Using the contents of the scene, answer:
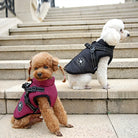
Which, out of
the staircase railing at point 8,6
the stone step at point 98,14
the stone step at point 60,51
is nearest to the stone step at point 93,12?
the stone step at point 98,14

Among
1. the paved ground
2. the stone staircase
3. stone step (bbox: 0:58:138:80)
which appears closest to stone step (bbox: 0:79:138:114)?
the stone staircase

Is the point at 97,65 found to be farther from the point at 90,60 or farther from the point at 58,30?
the point at 58,30

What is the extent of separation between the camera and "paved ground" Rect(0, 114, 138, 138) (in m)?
1.59

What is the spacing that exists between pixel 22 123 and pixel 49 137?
12.5 inches

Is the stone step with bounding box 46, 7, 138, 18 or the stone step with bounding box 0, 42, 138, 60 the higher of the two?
the stone step with bounding box 46, 7, 138, 18

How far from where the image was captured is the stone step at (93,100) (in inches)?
78.1

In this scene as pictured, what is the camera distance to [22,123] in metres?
1.69

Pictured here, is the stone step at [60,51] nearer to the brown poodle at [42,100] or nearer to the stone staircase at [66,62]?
the stone staircase at [66,62]

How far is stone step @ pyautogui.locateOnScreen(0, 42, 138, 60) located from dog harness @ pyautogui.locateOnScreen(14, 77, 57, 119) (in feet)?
5.04

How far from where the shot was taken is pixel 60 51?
3.17 meters

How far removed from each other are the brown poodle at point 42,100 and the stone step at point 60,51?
5.04ft

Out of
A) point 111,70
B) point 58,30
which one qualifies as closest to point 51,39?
point 58,30

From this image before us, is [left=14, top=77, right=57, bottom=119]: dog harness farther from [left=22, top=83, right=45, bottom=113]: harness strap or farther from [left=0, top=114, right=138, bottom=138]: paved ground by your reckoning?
[left=0, top=114, right=138, bottom=138]: paved ground

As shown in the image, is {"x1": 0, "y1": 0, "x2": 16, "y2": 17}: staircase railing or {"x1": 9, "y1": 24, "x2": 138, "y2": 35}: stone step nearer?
{"x1": 9, "y1": 24, "x2": 138, "y2": 35}: stone step
